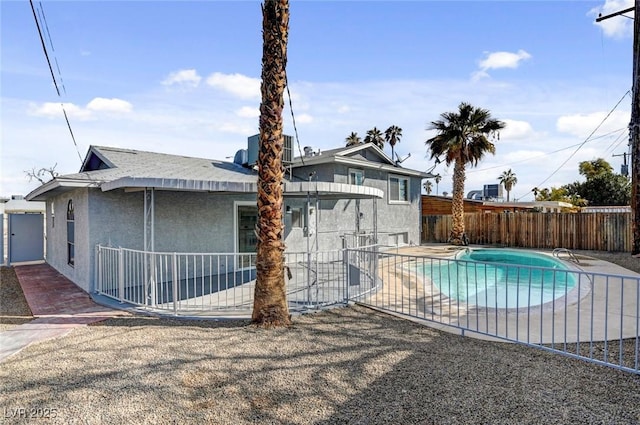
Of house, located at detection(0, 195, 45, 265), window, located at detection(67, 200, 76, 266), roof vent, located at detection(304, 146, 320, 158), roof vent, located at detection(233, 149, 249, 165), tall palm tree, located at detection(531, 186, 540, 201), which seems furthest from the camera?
tall palm tree, located at detection(531, 186, 540, 201)

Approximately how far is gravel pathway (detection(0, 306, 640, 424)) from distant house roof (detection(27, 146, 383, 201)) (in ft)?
10.0

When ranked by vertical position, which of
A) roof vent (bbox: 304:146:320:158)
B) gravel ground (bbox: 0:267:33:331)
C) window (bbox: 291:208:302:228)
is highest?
roof vent (bbox: 304:146:320:158)

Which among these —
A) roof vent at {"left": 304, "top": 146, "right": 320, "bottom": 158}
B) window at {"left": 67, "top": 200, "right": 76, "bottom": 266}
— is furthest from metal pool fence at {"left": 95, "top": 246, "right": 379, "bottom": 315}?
roof vent at {"left": 304, "top": 146, "right": 320, "bottom": 158}

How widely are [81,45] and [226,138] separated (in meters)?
8.30

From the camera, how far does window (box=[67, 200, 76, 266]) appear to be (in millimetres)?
11258

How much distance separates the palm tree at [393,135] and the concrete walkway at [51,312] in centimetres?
→ 3804

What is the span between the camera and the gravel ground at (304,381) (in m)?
3.67

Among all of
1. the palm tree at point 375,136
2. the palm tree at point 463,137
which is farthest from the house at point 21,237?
the palm tree at point 375,136

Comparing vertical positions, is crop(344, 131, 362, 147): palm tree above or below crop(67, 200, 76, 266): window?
above

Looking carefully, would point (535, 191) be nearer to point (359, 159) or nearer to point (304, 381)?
point (359, 159)

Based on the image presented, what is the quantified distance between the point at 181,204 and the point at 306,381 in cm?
784

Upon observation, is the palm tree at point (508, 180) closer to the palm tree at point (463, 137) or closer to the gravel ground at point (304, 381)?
the palm tree at point (463, 137)

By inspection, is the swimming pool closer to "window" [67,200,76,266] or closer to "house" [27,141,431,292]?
"house" [27,141,431,292]

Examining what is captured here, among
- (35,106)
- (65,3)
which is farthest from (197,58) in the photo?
(35,106)
